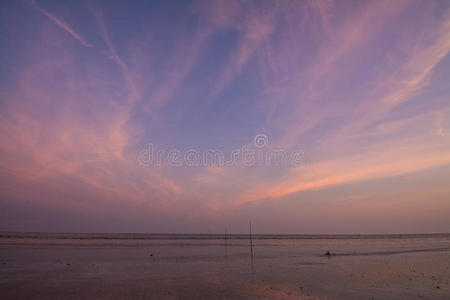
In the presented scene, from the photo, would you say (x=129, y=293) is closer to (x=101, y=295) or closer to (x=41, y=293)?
(x=101, y=295)

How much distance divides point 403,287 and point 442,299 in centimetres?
320

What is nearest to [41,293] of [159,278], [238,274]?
[159,278]

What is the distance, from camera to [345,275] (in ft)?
74.8

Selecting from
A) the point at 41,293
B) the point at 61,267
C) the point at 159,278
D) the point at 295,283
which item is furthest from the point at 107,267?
the point at 295,283

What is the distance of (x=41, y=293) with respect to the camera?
16094mm

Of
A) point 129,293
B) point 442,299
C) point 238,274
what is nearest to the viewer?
point 442,299

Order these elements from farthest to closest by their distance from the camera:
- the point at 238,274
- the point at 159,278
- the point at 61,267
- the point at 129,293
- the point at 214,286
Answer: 1. the point at 61,267
2. the point at 238,274
3. the point at 159,278
4. the point at 214,286
5. the point at 129,293

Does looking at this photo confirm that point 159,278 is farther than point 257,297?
Yes

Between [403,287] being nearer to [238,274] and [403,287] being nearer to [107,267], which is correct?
[238,274]

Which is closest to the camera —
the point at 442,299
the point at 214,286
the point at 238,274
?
the point at 442,299

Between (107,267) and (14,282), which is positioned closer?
(14,282)

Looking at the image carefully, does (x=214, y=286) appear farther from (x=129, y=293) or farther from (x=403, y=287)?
(x=403, y=287)

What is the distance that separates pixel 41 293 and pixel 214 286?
890 centimetres

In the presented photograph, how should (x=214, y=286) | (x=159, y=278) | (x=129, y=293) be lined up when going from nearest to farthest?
(x=129, y=293) → (x=214, y=286) → (x=159, y=278)
